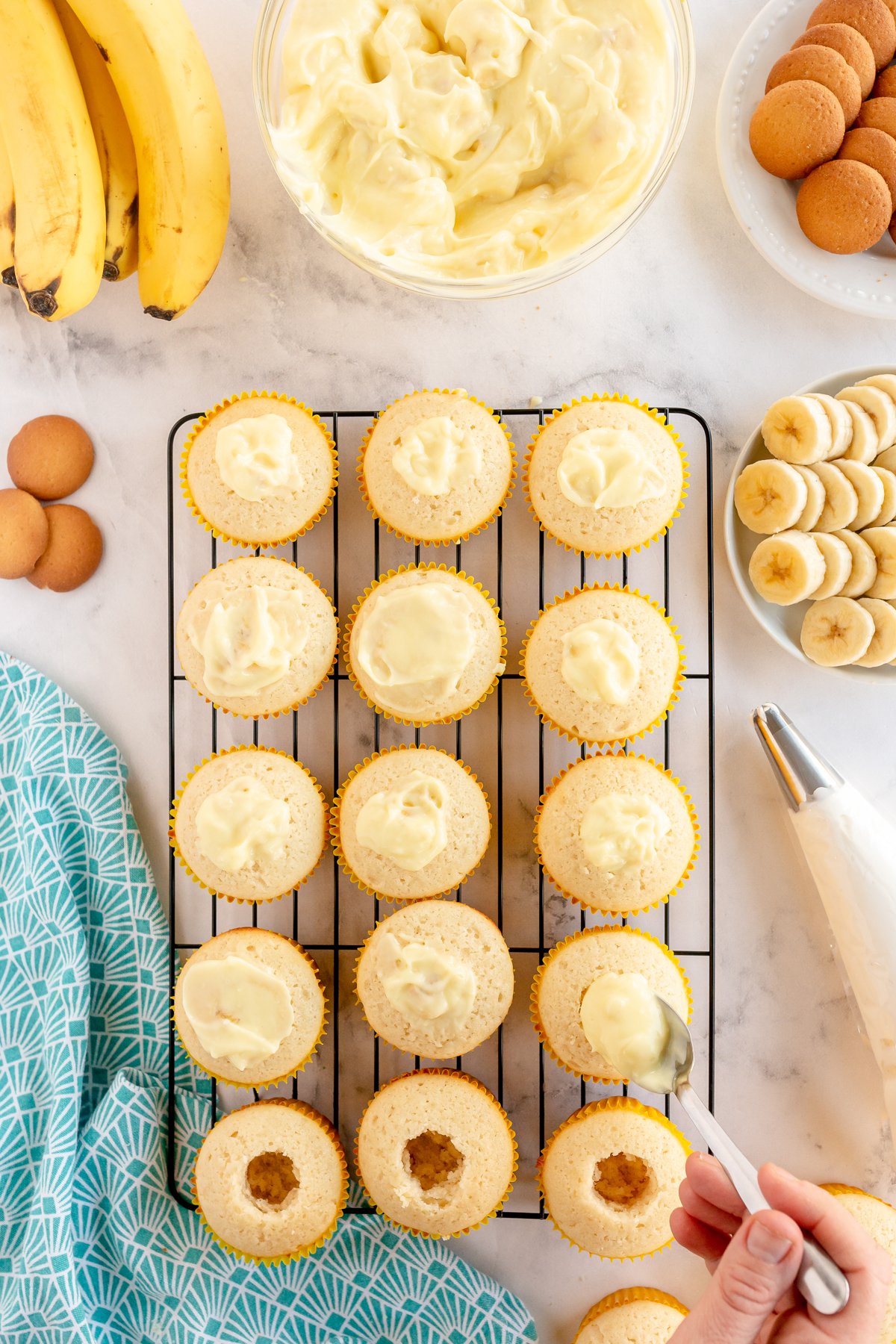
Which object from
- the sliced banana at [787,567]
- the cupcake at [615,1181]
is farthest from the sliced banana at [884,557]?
the cupcake at [615,1181]

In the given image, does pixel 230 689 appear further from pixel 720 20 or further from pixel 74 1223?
pixel 720 20

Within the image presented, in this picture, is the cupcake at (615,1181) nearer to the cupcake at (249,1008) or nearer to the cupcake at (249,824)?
the cupcake at (249,1008)

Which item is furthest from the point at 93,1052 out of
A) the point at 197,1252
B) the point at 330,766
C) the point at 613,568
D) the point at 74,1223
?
the point at 613,568

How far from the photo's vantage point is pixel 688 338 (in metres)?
2.15

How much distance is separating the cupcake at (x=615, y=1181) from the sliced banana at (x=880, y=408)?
142 cm

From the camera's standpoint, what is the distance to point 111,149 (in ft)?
6.64

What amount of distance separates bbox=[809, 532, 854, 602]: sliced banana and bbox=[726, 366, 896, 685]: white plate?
11 cm

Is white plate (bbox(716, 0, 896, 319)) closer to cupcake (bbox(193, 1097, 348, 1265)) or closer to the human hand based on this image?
the human hand

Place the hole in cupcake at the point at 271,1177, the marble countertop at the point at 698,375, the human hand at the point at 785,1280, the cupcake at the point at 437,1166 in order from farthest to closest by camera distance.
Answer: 1. the marble countertop at the point at 698,375
2. the hole in cupcake at the point at 271,1177
3. the cupcake at the point at 437,1166
4. the human hand at the point at 785,1280

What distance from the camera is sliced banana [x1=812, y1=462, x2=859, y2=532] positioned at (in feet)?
6.39

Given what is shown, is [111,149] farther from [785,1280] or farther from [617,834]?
[785,1280]

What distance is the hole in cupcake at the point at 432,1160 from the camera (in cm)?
194

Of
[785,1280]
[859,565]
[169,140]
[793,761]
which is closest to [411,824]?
[793,761]

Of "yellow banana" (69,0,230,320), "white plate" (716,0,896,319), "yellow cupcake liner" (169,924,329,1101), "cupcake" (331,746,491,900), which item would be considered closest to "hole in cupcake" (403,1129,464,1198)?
"yellow cupcake liner" (169,924,329,1101)
